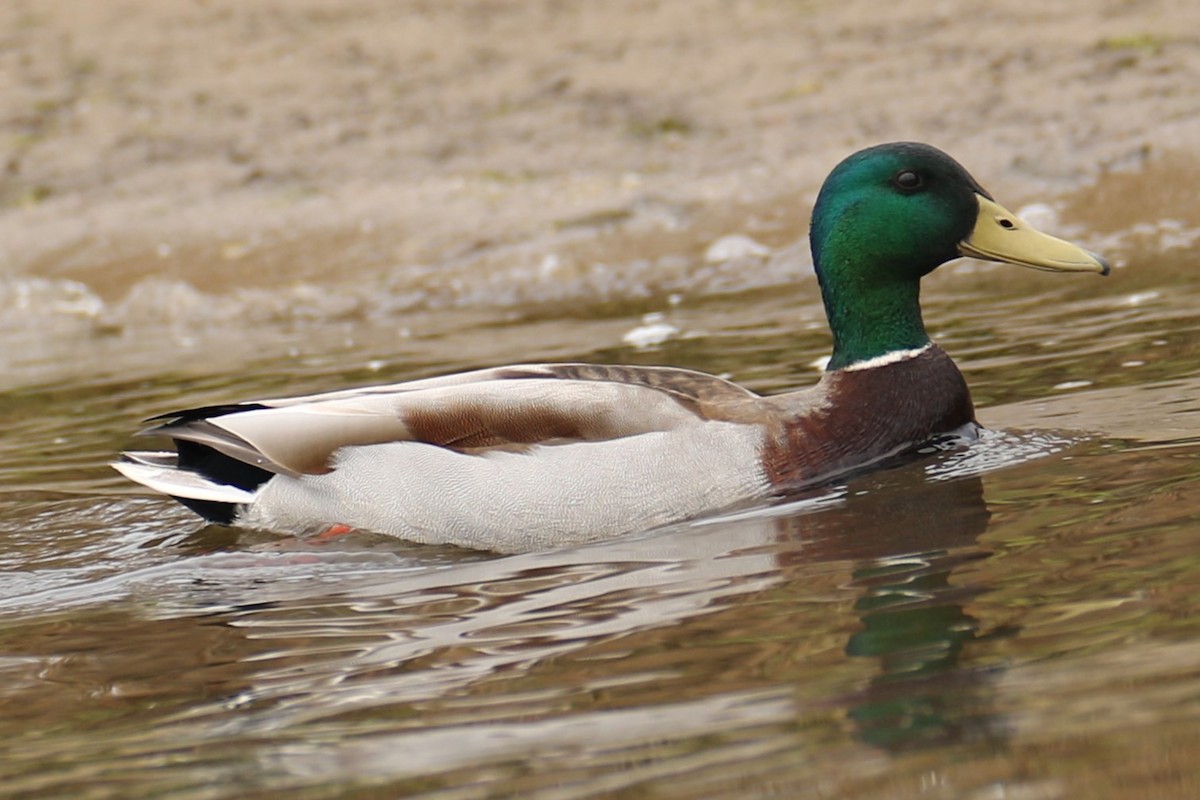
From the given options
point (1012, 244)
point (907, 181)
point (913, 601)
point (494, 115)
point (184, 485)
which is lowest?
point (913, 601)

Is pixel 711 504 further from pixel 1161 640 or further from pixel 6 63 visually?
pixel 6 63

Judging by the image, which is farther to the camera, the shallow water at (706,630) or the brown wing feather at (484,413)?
the brown wing feather at (484,413)

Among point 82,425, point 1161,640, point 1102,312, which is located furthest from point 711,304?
point 1161,640

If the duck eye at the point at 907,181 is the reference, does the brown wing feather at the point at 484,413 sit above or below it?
below

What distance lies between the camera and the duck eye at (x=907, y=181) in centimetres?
567

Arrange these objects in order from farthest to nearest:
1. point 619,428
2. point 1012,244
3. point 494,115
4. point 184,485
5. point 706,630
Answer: point 494,115, point 1012,244, point 184,485, point 619,428, point 706,630

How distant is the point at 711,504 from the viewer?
4.94m

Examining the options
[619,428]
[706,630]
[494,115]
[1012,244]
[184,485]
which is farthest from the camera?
[494,115]

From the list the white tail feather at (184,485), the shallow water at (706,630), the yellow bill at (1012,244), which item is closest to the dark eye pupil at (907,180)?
the yellow bill at (1012,244)

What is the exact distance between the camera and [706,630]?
3.68 meters

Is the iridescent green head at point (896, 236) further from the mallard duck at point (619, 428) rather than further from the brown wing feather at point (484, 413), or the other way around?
the brown wing feather at point (484, 413)

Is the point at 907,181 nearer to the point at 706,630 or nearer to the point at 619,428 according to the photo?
the point at 619,428

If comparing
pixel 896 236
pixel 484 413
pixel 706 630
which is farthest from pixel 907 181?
pixel 706 630

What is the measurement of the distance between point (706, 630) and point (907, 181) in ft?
7.83
